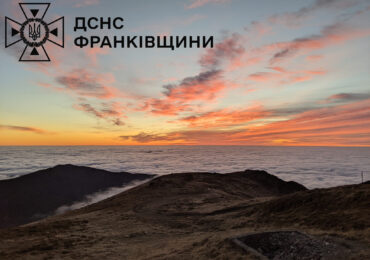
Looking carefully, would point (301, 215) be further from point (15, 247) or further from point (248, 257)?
point (15, 247)

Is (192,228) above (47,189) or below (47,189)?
above

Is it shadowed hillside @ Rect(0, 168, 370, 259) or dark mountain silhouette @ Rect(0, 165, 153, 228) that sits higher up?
shadowed hillside @ Rect(0, 168, 370, 259)

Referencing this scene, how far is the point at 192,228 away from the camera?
19500 mm

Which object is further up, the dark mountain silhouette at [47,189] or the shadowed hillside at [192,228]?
the shadowed hillside at [192,228]

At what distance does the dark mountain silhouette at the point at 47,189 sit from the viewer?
143ft

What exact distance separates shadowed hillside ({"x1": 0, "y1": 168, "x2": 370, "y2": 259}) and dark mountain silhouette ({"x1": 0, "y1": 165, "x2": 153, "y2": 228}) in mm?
23122

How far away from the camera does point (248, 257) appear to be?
10297 millimetres

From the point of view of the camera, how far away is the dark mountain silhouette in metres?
43.7

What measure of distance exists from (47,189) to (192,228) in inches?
1886

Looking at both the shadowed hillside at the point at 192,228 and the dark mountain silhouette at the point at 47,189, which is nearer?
the shadowed hillside at the point at 192,228

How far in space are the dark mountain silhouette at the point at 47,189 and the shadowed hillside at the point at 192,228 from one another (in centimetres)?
2312

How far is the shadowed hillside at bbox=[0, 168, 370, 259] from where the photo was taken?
39.5ft

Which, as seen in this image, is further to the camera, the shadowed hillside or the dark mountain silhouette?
the dark mountain silhouette

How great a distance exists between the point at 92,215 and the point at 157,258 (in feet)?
48.6
